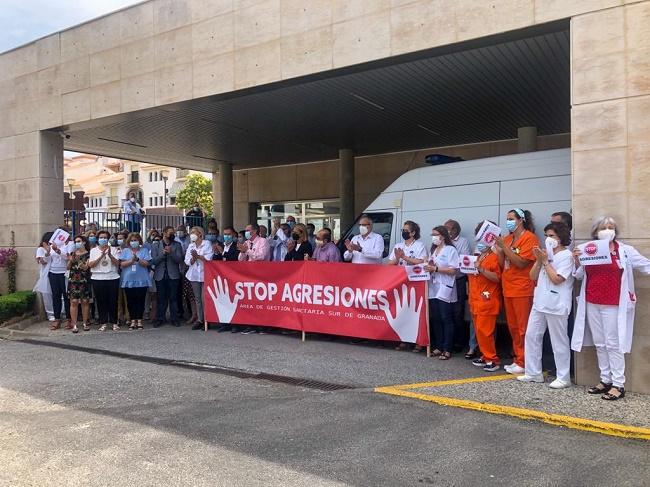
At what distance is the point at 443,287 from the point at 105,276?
6390 mm

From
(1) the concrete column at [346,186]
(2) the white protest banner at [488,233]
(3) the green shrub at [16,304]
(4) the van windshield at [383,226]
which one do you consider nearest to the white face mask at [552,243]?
(2) the white protest banner at [488,233]

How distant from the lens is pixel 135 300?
35.4ft

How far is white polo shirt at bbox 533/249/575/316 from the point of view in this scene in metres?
5.93

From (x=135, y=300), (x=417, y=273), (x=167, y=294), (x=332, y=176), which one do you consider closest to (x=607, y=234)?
(x=417, y=273)

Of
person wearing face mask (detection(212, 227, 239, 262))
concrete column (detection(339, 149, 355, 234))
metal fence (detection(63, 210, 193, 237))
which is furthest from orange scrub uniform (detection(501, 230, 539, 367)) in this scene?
concrete column (detection(339, 149, 355, 234))

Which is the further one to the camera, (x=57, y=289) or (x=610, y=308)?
(x=57, y=289)

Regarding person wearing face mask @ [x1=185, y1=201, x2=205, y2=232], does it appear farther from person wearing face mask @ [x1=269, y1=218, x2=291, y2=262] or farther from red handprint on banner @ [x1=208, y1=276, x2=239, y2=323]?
red handprint on banner @ [x1=208, y1=276, x2=239, y2=323]

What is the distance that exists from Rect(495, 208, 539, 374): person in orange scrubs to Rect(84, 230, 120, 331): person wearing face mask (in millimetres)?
7104

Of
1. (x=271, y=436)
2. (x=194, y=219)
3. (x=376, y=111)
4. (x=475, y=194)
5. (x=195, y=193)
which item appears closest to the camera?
(x=271, y=436)

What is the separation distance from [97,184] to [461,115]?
84409mm

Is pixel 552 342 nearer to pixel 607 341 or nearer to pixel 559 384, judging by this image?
pixel 559 384

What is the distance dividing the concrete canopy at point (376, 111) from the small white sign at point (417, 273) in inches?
122

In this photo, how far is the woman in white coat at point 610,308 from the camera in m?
5.56

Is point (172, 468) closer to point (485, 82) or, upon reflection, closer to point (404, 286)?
point (404, 286)
